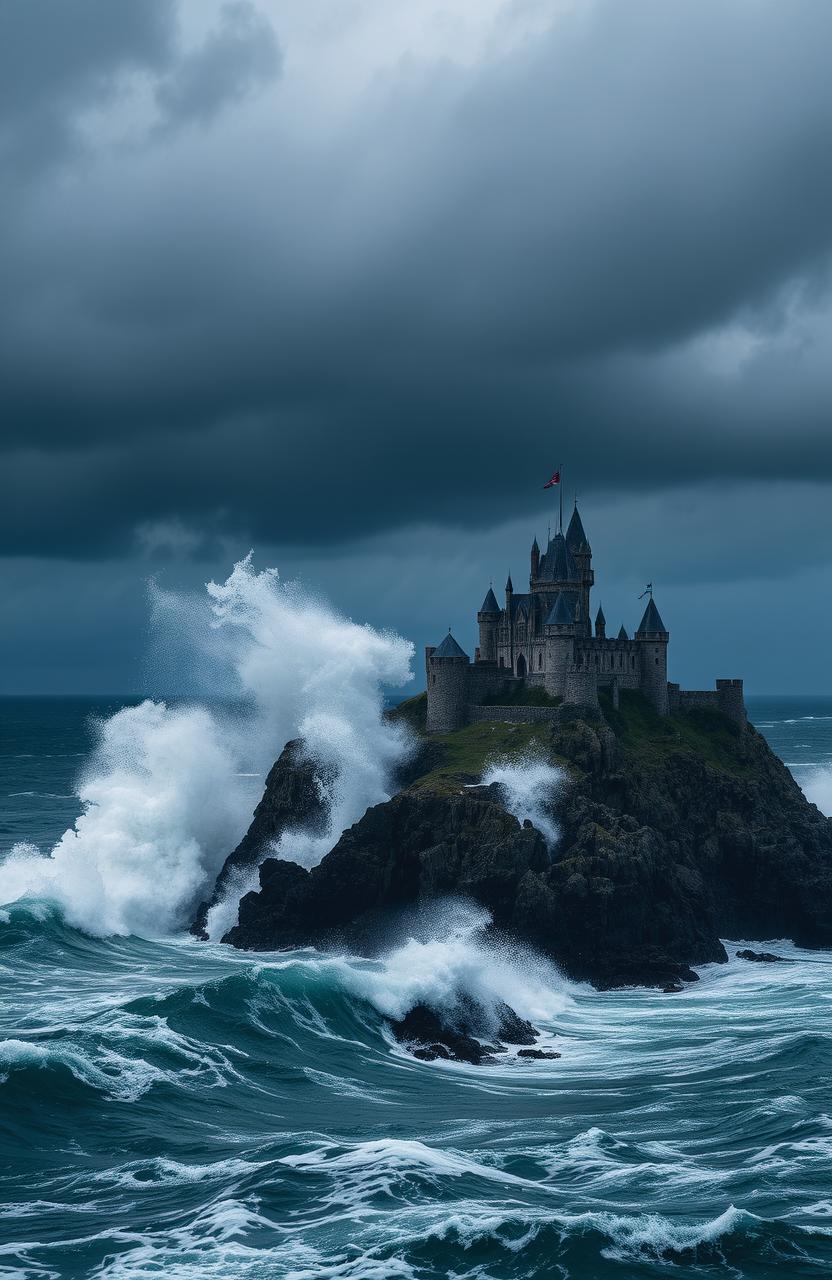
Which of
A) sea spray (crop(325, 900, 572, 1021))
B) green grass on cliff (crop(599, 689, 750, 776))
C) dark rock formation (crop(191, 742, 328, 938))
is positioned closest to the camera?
sea spray (crop(325, 900, 572, 1021))

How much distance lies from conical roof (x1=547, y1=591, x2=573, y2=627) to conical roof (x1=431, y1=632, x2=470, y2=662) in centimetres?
605

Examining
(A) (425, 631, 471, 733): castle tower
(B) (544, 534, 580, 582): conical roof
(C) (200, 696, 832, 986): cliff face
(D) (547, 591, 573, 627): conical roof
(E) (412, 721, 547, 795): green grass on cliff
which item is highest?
(B) (544, 534, 580, 582): conical roof

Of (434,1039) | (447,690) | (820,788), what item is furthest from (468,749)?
(820,788)

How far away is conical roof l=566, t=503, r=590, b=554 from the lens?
3812 inches

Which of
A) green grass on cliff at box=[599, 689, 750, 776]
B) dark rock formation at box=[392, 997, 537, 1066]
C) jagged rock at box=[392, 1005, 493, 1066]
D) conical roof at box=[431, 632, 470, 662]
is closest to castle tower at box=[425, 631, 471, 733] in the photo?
conical roof at box=[431, 632, 470, 662]

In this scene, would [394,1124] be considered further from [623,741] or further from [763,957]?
[623,741]

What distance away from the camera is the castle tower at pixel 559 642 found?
85.8 metres

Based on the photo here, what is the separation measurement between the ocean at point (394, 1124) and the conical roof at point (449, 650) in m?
27.3

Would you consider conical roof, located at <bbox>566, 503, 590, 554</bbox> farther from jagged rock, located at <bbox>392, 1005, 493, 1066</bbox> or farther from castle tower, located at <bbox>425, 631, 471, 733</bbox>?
jagged rock, located at <bbox>392, 1005, 493, 1066</bbox>

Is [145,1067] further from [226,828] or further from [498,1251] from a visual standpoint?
[226,828]

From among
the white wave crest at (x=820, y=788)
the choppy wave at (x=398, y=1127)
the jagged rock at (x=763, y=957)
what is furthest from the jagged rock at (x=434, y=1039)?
the white wave crest at (x=820, y=788)

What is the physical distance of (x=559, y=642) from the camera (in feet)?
283

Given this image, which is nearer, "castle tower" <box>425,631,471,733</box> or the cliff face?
the cliff face

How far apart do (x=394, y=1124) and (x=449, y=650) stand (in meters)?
50.5
